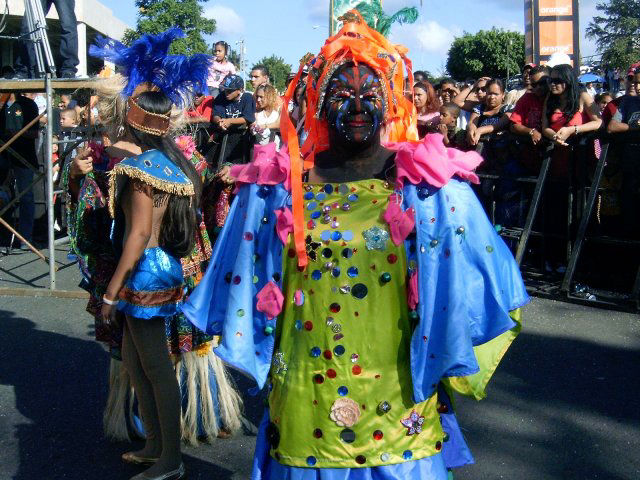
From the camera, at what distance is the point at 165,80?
11.9 feet

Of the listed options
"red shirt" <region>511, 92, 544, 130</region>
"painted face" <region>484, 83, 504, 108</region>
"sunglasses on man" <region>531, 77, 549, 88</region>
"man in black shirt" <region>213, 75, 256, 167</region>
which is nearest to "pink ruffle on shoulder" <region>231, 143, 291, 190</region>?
"red shirt" <region>511, 92, 544, 130</region>

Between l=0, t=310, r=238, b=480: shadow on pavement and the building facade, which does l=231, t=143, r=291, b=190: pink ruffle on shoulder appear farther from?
the building facade

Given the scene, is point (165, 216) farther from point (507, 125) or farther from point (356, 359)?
point (507, 125)

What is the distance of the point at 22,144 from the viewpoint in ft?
32.0

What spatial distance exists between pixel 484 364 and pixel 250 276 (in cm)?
80

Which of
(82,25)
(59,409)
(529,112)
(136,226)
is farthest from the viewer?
(82,25)

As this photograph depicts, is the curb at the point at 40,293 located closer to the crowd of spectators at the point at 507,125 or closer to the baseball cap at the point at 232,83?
the crowd of spectators at the point at 507,125

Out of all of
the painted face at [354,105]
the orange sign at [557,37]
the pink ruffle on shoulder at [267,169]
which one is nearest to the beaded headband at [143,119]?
the pink ruffle on shoulder at [267,169]

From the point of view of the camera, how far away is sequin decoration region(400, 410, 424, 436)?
2.33m

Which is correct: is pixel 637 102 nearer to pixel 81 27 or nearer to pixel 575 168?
pixel 575 168

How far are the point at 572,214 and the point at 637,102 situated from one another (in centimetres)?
115

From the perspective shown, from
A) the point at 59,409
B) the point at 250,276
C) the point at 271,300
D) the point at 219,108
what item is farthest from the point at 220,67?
the point at 271,300

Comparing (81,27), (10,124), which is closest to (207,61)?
(10,124)

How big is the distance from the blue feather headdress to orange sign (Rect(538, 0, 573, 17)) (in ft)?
42.5
